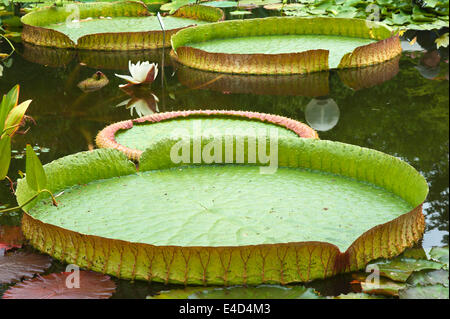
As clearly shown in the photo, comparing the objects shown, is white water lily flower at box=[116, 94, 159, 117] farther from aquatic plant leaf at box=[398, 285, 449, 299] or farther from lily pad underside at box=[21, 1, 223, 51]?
aquatic plant leaf at box=[398, 285, 449, 299]

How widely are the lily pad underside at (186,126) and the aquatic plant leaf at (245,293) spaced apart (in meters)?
1.33

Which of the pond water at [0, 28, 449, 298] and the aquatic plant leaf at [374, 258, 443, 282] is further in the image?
the pond water at [0, 28, 449, 298]

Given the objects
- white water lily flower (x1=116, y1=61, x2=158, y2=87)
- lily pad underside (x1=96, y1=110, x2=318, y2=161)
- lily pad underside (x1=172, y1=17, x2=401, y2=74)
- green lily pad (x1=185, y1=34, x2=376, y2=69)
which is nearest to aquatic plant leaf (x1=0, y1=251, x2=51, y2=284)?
lily pad underside (x1=96, y1=110, x2=318, y2=161)

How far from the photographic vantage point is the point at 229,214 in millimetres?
2504

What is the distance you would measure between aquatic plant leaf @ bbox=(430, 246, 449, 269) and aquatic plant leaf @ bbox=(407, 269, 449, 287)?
0.15 metres

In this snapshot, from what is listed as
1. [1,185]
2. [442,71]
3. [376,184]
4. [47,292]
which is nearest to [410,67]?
[442,71]

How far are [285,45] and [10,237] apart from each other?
12.2 feet

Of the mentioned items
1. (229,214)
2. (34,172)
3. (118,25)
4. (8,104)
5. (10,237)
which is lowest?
(118,25)

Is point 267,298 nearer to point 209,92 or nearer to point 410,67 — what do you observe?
point 209,92

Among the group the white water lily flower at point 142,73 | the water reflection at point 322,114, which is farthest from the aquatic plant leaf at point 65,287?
the white water lily flower at point 142,73

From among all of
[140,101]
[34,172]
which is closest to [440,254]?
[34,172]

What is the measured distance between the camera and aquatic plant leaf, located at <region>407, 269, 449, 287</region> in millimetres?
2049

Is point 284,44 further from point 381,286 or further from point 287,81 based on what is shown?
point 381,286

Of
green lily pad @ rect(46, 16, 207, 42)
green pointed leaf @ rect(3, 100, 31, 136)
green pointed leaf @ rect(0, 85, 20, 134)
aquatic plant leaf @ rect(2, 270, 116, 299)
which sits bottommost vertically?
green lily pad @ rect(46, 16, 207, 42)
